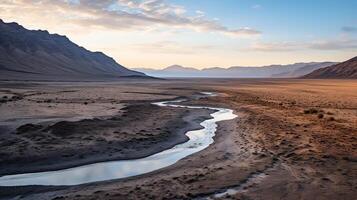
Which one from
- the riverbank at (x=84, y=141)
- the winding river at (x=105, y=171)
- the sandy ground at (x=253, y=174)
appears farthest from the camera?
the riverbank at (x=84, y=141)

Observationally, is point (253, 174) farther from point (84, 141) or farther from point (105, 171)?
point (84, 141)

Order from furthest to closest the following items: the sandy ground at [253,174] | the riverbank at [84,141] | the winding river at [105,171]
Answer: the riverbank at [84,141], the winding river at [105,171], the sandy ground at [253,174]

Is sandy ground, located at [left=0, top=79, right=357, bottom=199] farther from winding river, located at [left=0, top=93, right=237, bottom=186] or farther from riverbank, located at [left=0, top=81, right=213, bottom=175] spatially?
riverbank, located at [left=0, top=81, right=213, bottom=175]

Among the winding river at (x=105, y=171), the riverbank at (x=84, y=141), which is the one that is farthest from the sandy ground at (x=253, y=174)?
the riverbank at (x=84, y=141)

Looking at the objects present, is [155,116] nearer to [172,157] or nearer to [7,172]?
[172,157]

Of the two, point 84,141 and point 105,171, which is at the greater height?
point 84,141

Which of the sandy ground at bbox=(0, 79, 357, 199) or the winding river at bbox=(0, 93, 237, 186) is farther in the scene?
the winding river at bbox=(0, 93, 237, 186)

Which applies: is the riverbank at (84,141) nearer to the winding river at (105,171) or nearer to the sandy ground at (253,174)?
the winding river at (105,171)

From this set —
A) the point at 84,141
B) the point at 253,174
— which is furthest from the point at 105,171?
the point at 253,174

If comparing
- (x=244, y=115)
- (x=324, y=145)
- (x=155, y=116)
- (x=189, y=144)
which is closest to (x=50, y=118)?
(x=155, y=116)

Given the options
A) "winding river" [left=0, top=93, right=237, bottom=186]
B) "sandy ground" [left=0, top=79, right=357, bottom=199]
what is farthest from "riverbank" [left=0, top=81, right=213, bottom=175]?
"sandy ground" [left=0, top=79, right=357, bottom=199]

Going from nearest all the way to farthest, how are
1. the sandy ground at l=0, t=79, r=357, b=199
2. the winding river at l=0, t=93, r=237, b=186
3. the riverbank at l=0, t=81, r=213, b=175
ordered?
the sandy ground at l=0, t=79, r=357, b=199 < the winding river at l=0, t=93, r=237, b=186 < the riverbank at l=0, t=81, r=213, b=175
